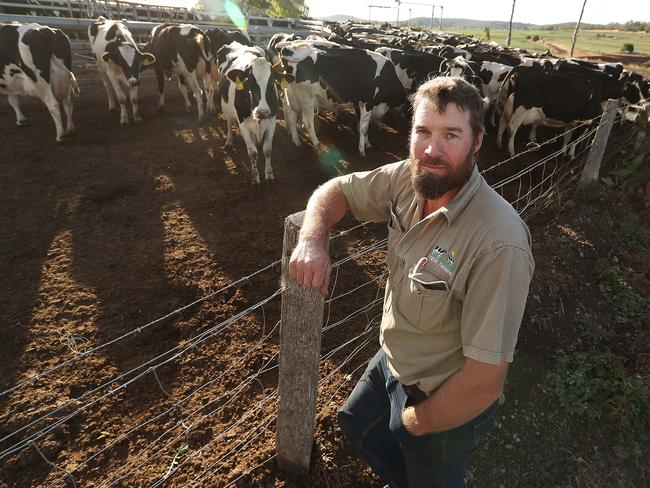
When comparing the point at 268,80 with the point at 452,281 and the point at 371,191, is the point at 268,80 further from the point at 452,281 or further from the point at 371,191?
the point at 452,281

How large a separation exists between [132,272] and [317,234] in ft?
11.3

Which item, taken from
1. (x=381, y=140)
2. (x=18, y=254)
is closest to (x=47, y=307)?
(x=18, y=254)

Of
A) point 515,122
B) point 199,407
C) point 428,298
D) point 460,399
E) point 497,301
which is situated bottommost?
point 199,407

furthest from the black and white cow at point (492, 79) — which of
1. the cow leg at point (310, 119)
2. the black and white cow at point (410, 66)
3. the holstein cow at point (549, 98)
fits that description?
the cow leg at point (310, 119)

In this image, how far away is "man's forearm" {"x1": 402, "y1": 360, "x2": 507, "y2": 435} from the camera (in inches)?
56.0

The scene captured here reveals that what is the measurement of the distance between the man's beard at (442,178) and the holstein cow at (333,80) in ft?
22.5

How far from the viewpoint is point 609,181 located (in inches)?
233

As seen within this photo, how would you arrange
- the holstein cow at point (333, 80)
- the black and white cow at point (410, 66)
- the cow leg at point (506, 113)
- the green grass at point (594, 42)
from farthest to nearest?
the green grass at point (594, 42) < the black and white cow at point (410, 66) < the cow leg at point (506, 113) < the holstein cow at point (333, 80)

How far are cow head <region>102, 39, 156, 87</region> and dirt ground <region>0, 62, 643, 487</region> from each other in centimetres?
194

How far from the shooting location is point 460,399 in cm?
147

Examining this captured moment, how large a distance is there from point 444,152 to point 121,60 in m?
9.07

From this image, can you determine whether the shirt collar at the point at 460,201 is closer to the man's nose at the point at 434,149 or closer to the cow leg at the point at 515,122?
the man's nose at the point at 434,149

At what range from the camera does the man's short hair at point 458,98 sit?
1.62m

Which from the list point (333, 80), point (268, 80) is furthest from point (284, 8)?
point (268, 80)
